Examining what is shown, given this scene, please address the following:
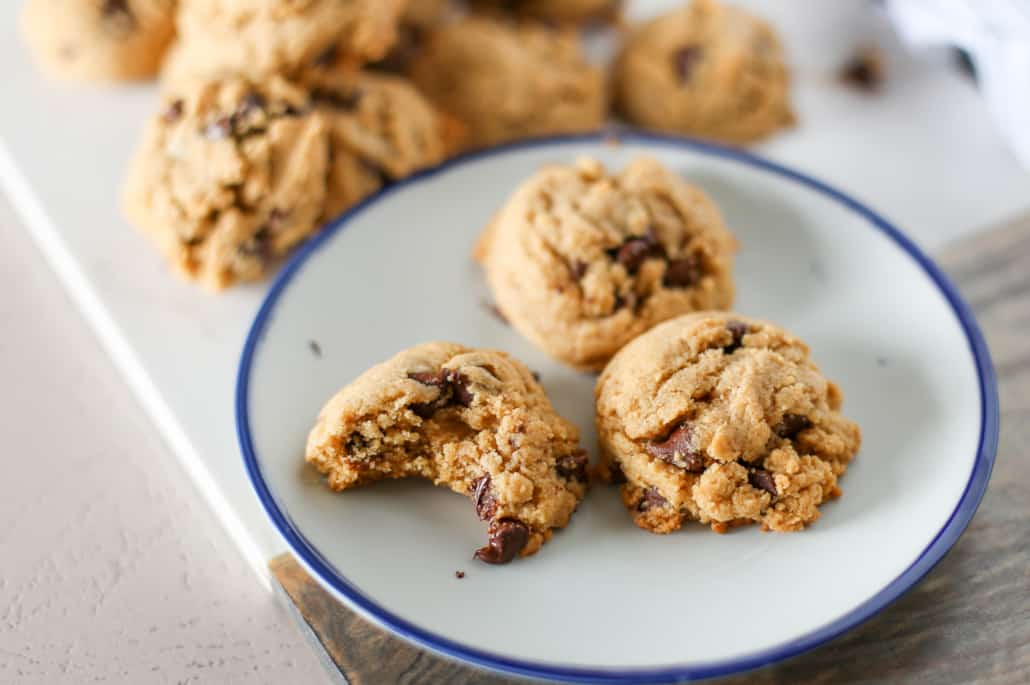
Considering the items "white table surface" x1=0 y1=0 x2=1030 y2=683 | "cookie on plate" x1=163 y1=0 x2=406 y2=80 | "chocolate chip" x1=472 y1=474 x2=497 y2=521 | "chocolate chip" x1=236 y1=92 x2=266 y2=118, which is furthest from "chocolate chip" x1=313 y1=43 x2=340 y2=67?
"chocolate chip" x1=472 y1=474 x2=497 y2=521

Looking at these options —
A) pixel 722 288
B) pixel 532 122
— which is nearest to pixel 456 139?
pixel 532 122

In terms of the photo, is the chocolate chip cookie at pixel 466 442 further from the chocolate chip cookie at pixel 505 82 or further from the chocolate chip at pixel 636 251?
the chocolate chip cookie at pixel 505 82

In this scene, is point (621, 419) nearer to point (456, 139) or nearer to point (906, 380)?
point (906, 380)

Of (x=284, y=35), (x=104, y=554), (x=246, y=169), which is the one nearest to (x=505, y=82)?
(x=284, y=35)

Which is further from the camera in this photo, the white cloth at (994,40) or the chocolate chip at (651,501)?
the white cloth at (994,40)

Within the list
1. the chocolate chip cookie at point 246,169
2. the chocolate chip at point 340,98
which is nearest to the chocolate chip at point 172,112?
the chocolate chip cookie at point 246,169

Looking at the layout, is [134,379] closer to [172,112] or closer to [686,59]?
[172,112]

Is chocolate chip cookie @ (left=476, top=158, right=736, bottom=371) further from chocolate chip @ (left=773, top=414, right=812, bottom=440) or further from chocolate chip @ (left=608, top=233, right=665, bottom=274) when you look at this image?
chocolate chip @ (left=773, top=414, right=812, bottom=440)
